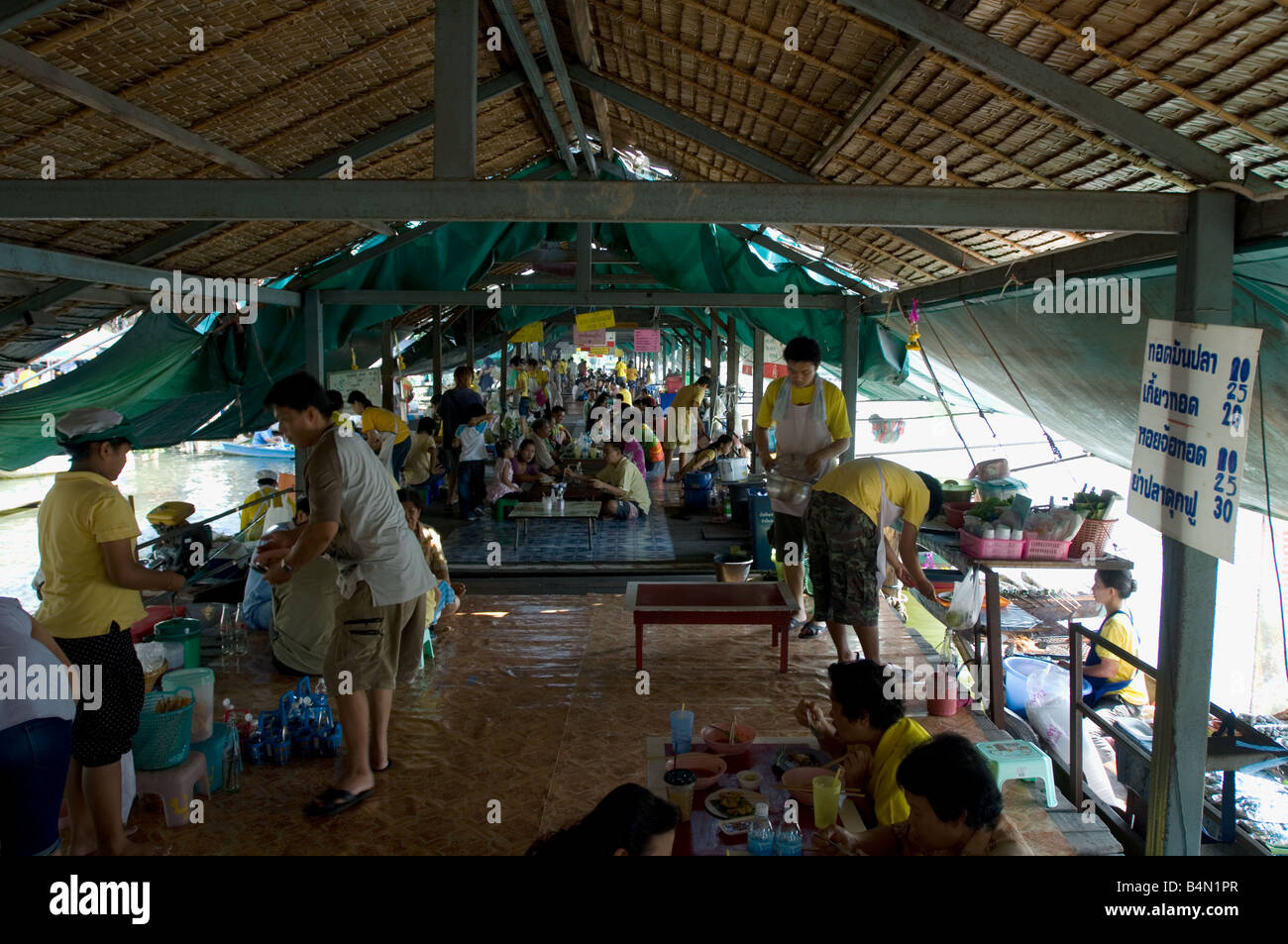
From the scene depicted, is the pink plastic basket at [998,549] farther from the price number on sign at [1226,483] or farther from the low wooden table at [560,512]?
the low wooden table at [560,512]

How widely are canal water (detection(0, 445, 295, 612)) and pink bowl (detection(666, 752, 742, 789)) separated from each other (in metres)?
11.4

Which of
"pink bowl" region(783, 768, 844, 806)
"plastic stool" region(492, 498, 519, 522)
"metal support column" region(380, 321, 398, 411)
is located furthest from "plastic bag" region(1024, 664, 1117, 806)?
"metal support column" region(380, 321, 398, 411)

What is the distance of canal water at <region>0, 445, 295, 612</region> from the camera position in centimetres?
1380

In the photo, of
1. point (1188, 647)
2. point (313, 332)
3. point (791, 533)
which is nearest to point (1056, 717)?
point (791, 533)

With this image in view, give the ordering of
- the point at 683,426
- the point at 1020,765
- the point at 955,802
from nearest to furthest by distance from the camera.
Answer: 1. the point at 955,802
2. the point at 1020,765
3. the point at 683,426

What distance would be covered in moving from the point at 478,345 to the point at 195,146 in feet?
45.6

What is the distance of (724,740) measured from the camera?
336 cm

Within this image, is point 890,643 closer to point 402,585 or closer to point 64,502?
point 402,585

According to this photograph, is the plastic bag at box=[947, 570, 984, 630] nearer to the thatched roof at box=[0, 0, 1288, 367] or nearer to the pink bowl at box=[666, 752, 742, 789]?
the thatched roof at box=[0, 0, 1288, 367]

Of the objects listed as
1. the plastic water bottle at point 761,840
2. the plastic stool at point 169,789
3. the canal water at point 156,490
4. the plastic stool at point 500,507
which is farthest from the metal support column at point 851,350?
the canal water at point 156,490

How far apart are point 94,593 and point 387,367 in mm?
9999

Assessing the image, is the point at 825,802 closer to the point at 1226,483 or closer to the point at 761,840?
the point at 761,840

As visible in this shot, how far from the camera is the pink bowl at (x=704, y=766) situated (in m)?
2.97
